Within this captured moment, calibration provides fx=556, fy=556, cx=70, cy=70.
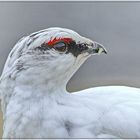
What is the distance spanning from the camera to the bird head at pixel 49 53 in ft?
6.59

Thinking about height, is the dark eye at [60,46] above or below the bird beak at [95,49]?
above

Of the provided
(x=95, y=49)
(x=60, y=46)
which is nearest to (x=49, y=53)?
(x=60, y=46)

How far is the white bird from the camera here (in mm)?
2008

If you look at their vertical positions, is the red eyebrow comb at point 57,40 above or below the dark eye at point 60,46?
above

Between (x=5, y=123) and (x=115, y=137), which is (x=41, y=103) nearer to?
(x=5, y=123)

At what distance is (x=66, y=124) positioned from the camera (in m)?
2.03

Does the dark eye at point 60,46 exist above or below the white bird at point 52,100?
above

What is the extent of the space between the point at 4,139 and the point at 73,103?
0.97ft

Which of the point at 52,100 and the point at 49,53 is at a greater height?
the point at 49,53

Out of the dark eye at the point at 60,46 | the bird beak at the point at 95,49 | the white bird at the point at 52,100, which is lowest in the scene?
the white bird at the point at 52,100

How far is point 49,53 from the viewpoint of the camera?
6.63 feet

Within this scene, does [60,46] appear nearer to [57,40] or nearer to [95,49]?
[57,40]

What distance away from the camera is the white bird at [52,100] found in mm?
2008

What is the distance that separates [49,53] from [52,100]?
18 centimetres
